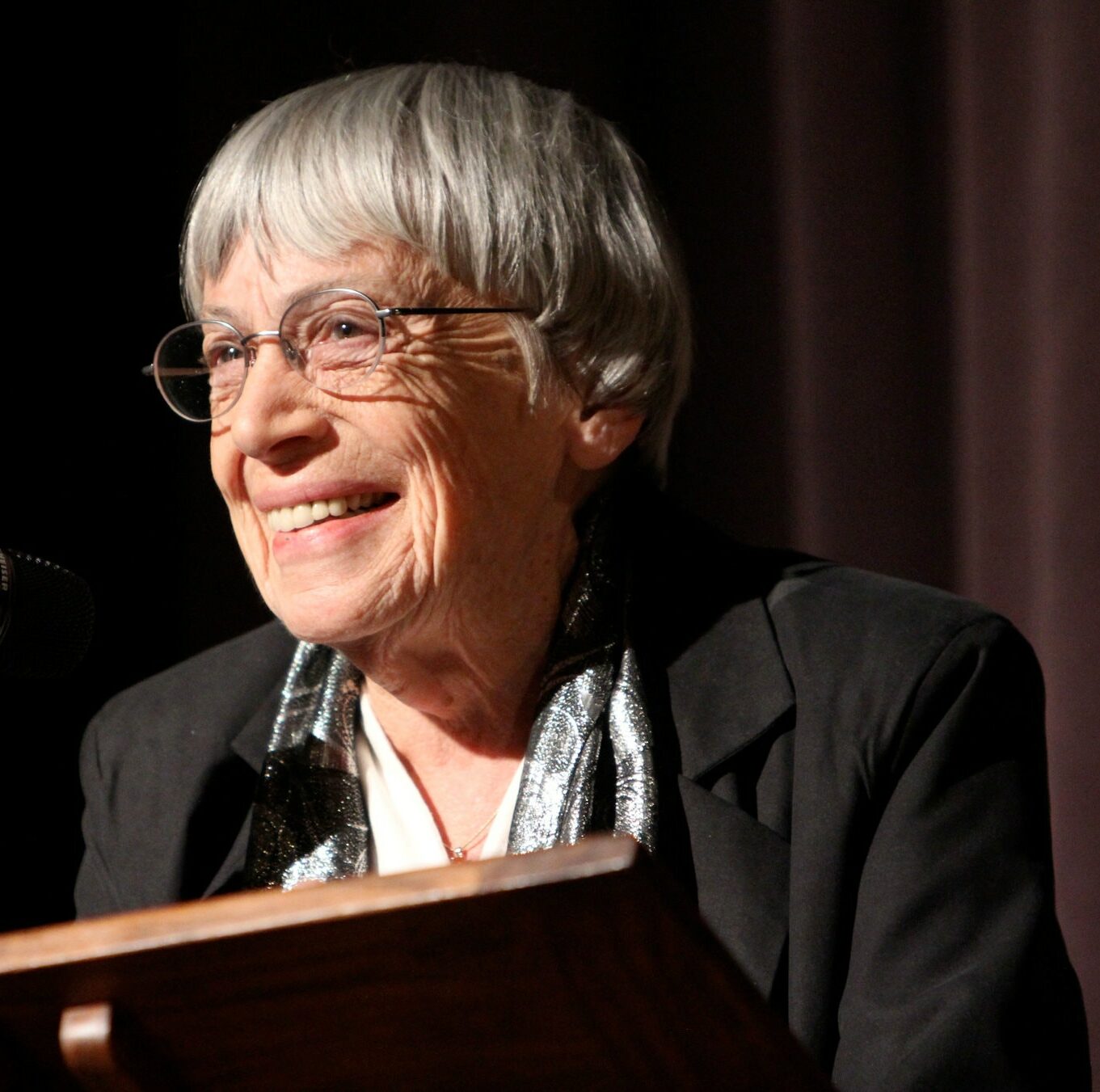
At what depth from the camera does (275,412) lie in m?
1.57

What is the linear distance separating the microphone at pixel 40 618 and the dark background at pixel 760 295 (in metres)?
1.21

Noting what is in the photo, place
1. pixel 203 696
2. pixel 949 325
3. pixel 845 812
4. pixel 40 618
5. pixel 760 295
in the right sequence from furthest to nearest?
pixel 760 295 < pixel 949 325 < pixel 203 696 < pixel 845 812 < pixel 40 618

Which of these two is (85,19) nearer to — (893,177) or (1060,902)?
(893,177)

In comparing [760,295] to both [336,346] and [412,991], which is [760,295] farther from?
[412,991]

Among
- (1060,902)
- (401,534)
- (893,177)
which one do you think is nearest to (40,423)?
(401,534)

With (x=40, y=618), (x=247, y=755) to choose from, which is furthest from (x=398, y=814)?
(x=40, y=618)

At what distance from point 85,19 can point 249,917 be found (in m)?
2.06

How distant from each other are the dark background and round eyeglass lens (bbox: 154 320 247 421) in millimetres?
706

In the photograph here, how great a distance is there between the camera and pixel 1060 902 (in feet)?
6.81

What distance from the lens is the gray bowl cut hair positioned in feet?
5.21

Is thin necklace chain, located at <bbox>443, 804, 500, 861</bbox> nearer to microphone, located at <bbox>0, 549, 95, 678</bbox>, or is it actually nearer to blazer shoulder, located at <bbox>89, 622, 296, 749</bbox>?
blazer shoulder, located at <bbox>89, 622, 296, 749</bbox>

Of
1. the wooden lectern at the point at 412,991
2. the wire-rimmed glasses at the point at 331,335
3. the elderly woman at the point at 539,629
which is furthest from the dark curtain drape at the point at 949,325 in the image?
the wooden lectern at the point at 412,991

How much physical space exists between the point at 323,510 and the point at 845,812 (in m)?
0.65

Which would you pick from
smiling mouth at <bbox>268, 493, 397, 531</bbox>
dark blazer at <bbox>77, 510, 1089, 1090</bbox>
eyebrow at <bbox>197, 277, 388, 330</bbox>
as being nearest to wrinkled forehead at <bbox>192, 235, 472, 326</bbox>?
eyebrow at <bbox>197, 277, 388, 330</bbox>
